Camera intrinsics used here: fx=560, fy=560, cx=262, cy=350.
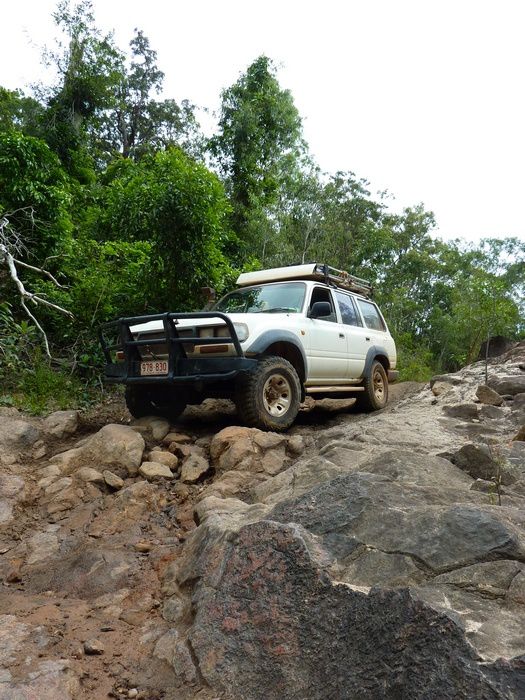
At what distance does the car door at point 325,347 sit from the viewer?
6.42 metres

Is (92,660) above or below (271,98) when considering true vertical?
below

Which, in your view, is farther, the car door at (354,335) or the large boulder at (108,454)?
the car door at (354,335)

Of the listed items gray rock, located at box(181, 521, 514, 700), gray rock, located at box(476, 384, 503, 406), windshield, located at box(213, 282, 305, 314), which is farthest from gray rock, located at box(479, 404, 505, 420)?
gray rock, located at box(181, 521, 514, 700)

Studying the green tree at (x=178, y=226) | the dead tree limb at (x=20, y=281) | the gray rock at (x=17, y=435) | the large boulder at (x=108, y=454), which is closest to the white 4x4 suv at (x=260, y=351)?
the large boulder at (x=108, y=454)

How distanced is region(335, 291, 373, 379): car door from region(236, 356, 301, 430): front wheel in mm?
1629

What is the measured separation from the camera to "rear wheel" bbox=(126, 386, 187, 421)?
6.02m

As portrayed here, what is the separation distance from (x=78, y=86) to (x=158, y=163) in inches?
371

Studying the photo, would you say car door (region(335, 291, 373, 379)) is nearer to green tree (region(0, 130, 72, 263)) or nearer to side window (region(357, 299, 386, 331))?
side window (region(357, 299, 386, 331))

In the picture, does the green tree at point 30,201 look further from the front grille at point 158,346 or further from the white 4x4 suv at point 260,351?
the front grille at point 158,346

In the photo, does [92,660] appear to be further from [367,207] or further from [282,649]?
[367,207]

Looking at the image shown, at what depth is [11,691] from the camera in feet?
7.47

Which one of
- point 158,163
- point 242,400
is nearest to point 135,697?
point 242,400

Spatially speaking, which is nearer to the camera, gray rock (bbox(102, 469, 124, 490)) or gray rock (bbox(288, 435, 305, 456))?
gray rock (bbox(102, 469, 124, 490))

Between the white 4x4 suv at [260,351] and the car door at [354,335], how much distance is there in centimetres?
1
